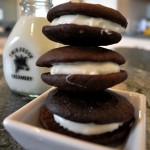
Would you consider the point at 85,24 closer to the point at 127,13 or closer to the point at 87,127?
the point at 87,127

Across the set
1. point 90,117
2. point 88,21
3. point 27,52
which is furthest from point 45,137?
point 27,52

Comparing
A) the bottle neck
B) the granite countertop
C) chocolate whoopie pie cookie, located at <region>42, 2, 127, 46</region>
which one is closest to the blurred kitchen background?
the granite countertop

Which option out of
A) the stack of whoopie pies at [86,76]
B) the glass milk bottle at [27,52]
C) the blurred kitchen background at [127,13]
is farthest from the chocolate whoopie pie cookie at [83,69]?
the blurred kitchen background at [127,13]

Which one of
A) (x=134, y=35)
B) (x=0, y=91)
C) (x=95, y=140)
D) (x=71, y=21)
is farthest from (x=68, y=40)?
(x=134, y=35)

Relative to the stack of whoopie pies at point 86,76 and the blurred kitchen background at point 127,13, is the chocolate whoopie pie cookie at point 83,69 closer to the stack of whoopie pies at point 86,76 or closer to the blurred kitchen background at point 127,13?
the stack of whoopie pies at point 86,76

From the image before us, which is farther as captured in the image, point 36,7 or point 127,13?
point 127,13

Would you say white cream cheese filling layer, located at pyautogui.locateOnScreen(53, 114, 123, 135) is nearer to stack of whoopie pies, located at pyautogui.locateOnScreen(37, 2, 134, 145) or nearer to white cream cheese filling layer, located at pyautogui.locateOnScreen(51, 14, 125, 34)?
stack of whoopie pies, located at pyautogui.locateOnScreen(37, 2, 134, 145)

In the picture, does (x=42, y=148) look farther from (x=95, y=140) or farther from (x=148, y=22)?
(x=148, y=22)
